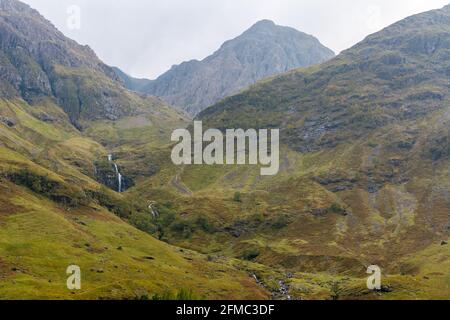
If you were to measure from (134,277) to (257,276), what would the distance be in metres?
58.0

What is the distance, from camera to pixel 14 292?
10925 cm

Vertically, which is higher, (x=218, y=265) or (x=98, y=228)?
(x=98, y=228)

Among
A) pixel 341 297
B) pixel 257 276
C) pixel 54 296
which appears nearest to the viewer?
pixel 54 296

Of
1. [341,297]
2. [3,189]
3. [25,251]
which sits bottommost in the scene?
[341,297]

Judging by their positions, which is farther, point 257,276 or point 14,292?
point 257,276

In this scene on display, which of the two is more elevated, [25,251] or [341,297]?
[25,251]

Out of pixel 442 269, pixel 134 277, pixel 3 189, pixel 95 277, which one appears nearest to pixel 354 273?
pixel 442 269

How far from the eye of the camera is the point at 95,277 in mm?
139375

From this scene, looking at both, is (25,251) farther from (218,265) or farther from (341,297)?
(341,297)

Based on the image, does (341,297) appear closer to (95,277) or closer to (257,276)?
(257,276)
